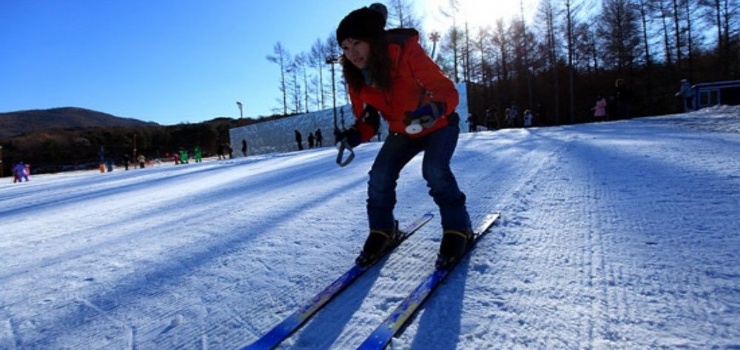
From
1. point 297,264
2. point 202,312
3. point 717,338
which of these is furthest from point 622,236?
point 202,312

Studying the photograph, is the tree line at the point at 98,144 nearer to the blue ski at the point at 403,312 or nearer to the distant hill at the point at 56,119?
the distant hill at the point at 56,119

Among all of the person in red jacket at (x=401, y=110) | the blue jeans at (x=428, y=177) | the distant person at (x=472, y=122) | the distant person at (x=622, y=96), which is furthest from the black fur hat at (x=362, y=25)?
the distant person at (x=472, y=122)

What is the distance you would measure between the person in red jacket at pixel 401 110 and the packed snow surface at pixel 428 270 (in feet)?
0.53

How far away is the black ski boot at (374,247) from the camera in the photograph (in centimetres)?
204

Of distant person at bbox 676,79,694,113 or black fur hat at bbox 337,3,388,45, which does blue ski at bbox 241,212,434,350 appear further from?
distant person at bbox 676,79,694,113

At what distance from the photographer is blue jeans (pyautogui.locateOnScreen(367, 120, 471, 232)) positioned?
2.03m

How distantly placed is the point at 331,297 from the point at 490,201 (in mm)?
1896

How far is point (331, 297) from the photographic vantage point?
5.53 ft

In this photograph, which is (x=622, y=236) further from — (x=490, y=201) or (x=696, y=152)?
(x=696, y=152)

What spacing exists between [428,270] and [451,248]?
0.51 ft

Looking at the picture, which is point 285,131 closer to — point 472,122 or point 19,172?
point 472,122

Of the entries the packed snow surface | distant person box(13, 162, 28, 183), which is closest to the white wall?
distant person box(13, 162, 28, 183)

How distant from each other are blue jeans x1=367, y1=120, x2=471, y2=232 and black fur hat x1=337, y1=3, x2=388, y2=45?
0.55 m

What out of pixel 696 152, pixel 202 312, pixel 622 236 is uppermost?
pixel 696 152
